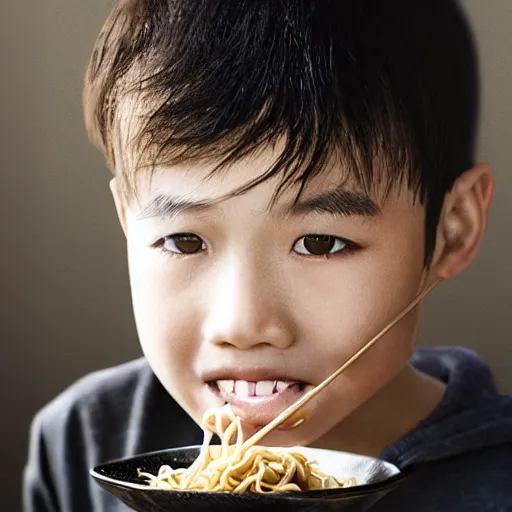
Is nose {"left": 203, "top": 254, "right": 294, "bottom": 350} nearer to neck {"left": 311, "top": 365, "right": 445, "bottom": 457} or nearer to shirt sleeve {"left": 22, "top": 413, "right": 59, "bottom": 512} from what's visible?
neck {"left": 311, "top": 365, "right": 445, "bottom": 457}

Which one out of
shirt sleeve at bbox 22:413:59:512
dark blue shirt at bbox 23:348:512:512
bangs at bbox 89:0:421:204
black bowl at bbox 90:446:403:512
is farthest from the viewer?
shirt sleeve at bbox 22:413:59:512

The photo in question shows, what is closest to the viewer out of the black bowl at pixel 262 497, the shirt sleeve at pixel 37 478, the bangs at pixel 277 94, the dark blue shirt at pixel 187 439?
the black bowl at pixel 262 497

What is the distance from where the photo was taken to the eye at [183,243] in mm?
929

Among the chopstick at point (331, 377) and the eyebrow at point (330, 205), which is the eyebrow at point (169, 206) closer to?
the eyebrow at point (330, 205)

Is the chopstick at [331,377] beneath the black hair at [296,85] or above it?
beneath

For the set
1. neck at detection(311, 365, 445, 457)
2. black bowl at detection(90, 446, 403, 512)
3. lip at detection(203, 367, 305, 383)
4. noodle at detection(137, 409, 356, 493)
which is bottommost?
black bowl at detection(90, 446, 403, 512)

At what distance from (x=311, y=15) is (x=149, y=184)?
0.21 metres

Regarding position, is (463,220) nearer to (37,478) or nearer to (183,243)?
(183,243)

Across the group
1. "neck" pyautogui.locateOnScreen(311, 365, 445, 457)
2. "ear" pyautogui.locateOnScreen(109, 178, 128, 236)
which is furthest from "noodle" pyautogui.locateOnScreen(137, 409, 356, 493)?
"ear" pyautogui.locateOnScreen(109, 178, 128, 236)

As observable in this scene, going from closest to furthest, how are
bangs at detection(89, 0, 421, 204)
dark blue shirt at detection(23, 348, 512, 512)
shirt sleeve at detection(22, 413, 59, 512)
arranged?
bangs at detection(89, 0, 421, 204), dark blue shirt at detection(23, 348, 512, 512), shirt sleeve at detection(22, 413, 59, 512)

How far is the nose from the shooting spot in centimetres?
90

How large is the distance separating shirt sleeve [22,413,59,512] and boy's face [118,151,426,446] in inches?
8.8

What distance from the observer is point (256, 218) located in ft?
2.90

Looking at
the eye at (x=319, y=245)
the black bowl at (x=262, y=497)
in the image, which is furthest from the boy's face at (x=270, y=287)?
the black bowl at (x=262, y=497)
